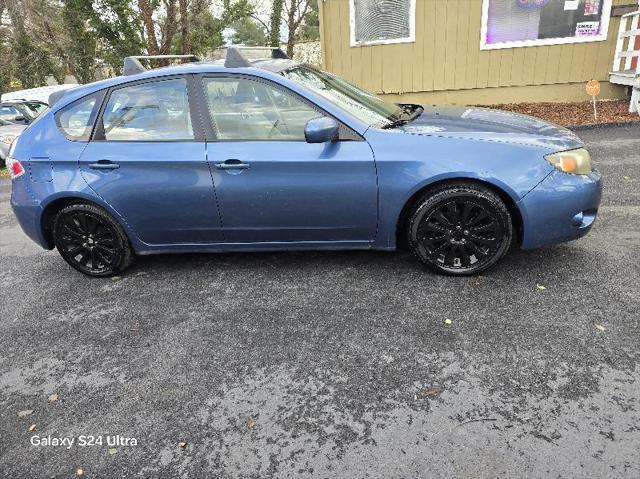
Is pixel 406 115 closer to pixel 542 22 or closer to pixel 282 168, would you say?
pixel 282 168

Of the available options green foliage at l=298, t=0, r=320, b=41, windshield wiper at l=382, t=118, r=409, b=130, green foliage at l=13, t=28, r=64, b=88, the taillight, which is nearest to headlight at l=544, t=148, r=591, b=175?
windshield wiper at l=382, t=118, r=409, b=130

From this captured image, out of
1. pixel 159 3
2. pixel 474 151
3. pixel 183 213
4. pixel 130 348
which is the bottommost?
pixel 130 348

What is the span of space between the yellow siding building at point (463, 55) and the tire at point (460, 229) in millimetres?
8048

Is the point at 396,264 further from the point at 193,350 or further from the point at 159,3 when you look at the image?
the point at 159,3

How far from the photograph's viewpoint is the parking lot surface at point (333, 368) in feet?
7.16

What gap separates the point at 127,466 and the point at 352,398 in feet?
3.62

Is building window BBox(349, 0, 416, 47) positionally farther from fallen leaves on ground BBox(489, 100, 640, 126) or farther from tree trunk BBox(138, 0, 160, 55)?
tree trunk BBox(138, 0, 160, 55)

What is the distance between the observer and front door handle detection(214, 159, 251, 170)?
3.49 metres

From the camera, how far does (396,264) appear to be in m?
3.91

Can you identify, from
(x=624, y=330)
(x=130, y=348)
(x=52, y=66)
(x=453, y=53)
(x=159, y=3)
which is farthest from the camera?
(x=52, y=66)

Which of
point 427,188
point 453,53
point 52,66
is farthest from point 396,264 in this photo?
point 52,66

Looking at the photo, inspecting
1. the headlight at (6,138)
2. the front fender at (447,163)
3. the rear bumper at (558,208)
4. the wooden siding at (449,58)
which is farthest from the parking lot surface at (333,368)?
the headlight at (6,138)

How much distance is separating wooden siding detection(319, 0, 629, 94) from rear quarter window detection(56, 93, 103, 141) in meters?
7.82

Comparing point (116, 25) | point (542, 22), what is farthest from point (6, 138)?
point (542, 22)
